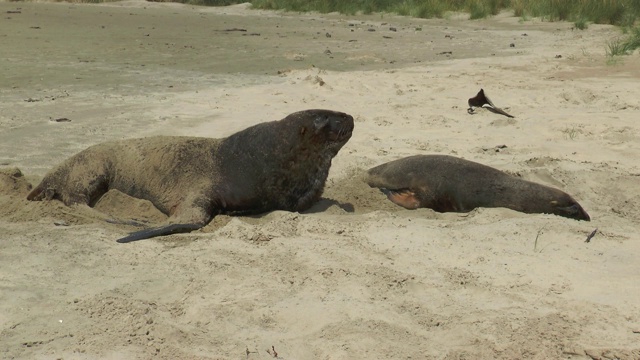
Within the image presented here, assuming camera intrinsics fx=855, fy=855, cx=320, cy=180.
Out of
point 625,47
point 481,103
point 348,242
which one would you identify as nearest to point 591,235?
point 348,242

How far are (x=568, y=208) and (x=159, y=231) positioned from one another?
277 centimetres

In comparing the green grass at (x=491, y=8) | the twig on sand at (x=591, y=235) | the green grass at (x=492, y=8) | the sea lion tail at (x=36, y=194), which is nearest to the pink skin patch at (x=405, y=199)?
the twig on sand at (x=591, y=235)

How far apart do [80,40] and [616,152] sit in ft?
41.4

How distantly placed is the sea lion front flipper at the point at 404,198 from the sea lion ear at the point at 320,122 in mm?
815

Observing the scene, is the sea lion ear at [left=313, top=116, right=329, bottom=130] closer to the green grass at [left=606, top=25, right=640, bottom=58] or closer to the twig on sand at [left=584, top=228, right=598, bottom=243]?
the twig on sand at [left=584, top=228, right=598, bottom=243]

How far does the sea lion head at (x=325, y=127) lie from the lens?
5.88 metres

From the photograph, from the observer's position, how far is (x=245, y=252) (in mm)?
4633

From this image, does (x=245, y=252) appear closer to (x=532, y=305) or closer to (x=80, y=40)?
(x=532, y=305)

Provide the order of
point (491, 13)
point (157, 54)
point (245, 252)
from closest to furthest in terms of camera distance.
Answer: point (245, 252), point (157, 54), point (491, 13)

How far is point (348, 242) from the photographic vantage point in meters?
4.85

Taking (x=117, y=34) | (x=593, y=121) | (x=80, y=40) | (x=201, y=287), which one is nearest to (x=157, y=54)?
(x=80, y=40)

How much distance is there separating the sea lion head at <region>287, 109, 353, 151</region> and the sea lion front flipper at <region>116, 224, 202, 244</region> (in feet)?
3.66

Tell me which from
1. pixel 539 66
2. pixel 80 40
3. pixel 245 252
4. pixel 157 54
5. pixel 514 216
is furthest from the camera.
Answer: pixel 80 40

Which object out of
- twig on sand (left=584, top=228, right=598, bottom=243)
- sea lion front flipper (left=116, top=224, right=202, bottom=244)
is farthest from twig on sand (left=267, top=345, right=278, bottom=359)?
twig on sand (left=584, top=228, right=598, bottom=243)
